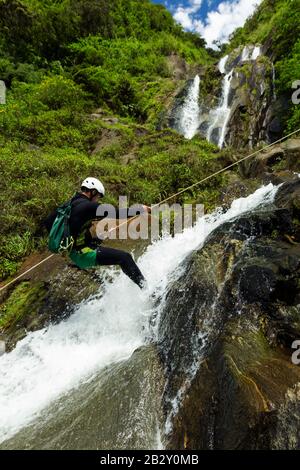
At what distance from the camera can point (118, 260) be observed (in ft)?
19.6

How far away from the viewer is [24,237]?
32.4ft

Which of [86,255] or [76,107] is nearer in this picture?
[86,255]

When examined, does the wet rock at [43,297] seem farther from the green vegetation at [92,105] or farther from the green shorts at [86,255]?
the green shorts at [86,255]

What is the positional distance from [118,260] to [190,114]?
18.6 m

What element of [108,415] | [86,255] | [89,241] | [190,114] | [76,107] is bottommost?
[108,415]

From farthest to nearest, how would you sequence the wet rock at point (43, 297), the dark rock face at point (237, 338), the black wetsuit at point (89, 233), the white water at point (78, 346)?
1. the wet rock at point (43, 297)
2. the black wetsuit at point (89, 233)
3. the white water at point (78, 346)
4. the dark rock face at point (237, 338)

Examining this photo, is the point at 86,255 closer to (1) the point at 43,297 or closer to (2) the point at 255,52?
(1) the point at 43,297

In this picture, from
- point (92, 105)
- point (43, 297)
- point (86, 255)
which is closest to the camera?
point (86, 255)

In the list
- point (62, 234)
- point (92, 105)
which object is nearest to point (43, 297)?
point (62, 234)

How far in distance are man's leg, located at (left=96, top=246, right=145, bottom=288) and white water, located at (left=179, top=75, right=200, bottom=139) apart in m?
16.1

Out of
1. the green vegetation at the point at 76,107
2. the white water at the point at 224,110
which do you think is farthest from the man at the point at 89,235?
the white water at the point at 224,110

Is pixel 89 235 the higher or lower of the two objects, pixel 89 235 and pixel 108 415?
the higher

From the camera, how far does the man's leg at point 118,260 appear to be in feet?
19.3

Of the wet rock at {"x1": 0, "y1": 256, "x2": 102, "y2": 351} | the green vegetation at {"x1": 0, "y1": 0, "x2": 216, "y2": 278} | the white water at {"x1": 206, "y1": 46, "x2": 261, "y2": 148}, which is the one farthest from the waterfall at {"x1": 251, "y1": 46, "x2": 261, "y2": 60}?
the wet rock at {"x1": 0, "y1": 256, "x2": 102, "y2": 351}
